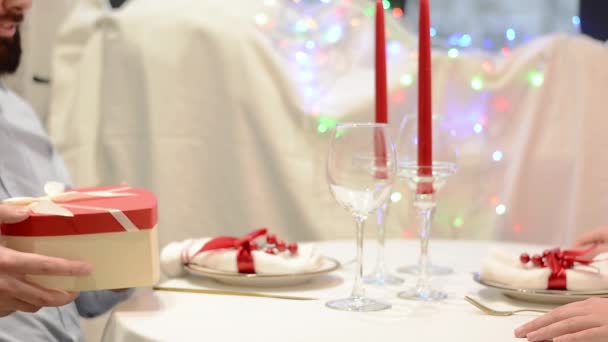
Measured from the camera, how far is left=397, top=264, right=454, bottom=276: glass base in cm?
132

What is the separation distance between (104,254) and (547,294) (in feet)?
1.85

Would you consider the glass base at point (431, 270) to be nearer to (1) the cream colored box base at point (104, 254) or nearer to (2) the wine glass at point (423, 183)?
(2) the wine glass at point (423, 183)

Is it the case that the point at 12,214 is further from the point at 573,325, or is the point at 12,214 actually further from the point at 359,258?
the point at 573,325

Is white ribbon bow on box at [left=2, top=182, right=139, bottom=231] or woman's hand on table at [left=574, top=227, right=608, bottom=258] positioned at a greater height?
white ribbon bow on box at [left=2, top=182, right=139, bottom=231]

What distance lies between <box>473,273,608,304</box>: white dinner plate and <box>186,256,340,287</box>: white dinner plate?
0.25 m

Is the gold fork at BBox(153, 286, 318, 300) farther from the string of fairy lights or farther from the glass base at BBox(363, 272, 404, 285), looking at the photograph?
the string of fairy lights

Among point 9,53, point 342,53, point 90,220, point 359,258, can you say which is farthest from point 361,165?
point 342,53

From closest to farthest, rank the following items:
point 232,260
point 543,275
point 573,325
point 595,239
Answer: point 573,325 → point 543,275 → point 232,260 → point 595,239

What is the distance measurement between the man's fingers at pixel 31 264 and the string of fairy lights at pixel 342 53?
1.58 m

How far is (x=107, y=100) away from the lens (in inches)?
101

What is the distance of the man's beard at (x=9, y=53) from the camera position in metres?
1.60

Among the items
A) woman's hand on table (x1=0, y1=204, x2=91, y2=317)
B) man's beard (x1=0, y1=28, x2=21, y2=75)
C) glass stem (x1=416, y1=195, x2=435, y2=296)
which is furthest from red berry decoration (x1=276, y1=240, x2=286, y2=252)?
man's beard (x1=0, y1=28, x2=21, y2=75)

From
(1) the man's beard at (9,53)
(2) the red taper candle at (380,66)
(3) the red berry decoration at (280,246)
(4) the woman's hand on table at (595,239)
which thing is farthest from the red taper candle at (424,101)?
(1) the man's beard at (9,53)

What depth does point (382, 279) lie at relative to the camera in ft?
4.06
